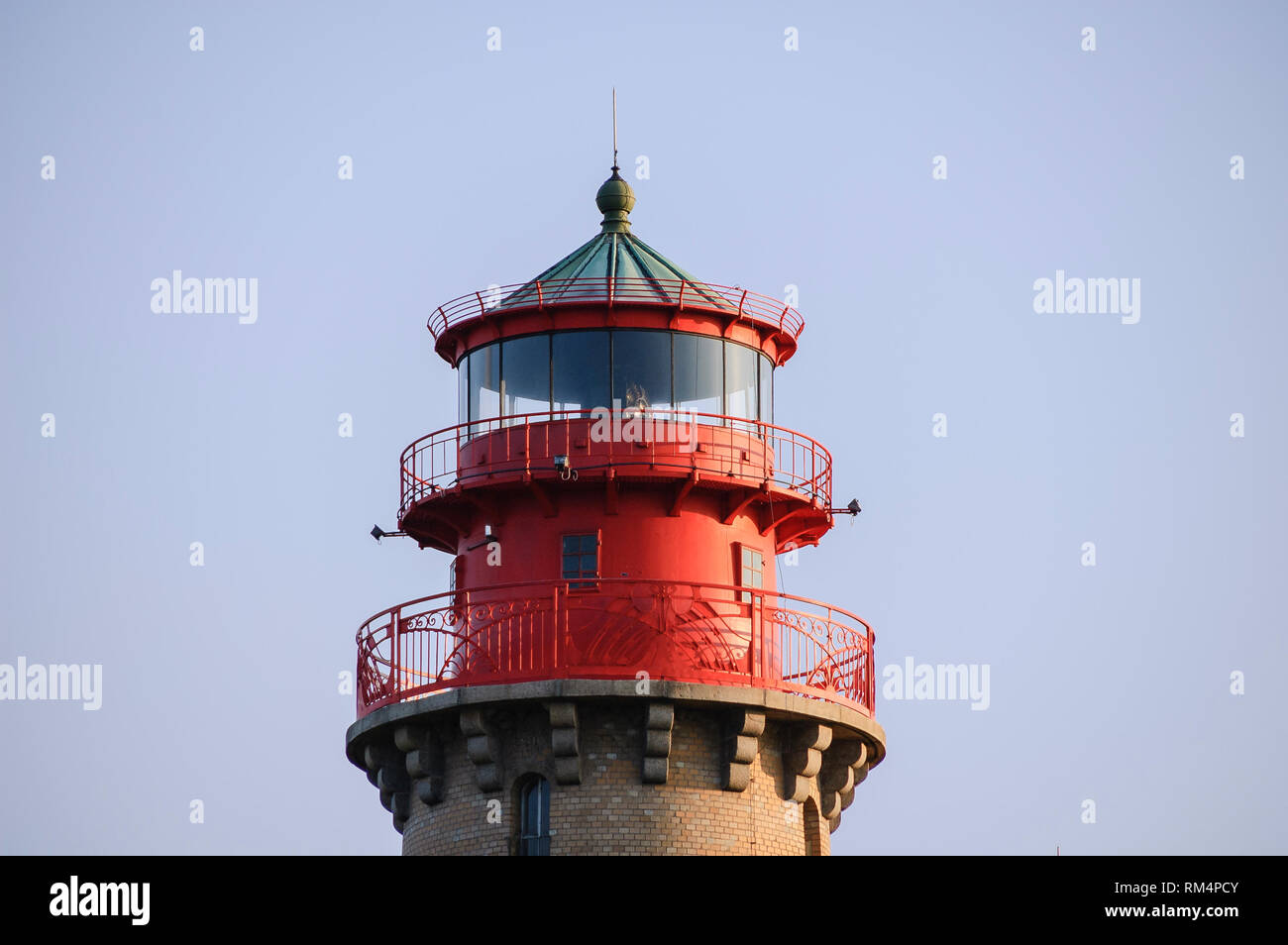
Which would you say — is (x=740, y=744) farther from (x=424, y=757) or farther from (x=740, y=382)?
(x=740, y=382)

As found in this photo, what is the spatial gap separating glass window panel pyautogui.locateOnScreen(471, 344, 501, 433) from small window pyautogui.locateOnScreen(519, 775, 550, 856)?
487 centimetres

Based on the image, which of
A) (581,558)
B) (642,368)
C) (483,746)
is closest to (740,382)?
(642,368)

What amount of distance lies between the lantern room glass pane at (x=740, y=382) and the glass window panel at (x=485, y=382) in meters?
3.03

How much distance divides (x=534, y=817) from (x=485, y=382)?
5922mm

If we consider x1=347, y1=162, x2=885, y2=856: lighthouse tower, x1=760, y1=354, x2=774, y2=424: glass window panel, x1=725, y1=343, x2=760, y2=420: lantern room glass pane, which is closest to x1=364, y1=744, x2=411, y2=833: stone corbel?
x1=347, y1=162, x2=885, y2=856: lighthouse tower

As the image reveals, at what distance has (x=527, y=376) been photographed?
41.2 meters
